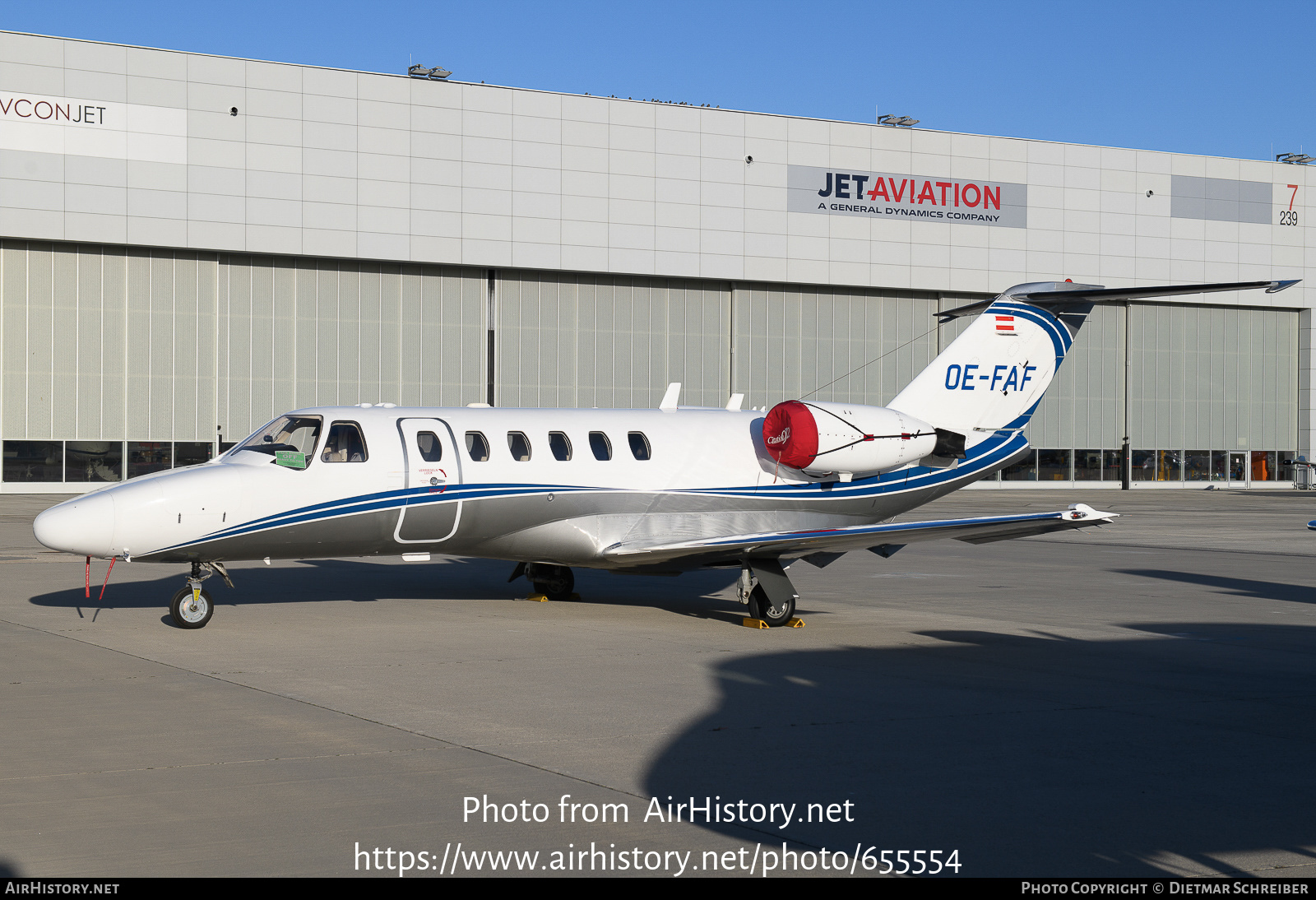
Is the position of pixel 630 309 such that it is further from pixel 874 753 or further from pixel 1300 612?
pixel 874 753

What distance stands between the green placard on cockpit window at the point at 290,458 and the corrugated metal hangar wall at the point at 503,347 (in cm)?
3407

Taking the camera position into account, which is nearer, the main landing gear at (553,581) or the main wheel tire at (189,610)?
the main wheel tire at (189,610)

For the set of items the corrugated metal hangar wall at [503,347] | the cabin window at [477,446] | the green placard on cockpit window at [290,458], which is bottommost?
the green placard on cockpit window at [290,458]

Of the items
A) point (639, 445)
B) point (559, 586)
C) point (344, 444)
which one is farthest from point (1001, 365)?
point (344, 444)

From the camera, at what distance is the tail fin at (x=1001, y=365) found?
17562 millimetres

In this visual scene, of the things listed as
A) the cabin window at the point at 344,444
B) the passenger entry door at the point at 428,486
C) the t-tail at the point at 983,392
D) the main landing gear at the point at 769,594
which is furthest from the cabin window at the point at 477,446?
the t-tail at the point at 983,392

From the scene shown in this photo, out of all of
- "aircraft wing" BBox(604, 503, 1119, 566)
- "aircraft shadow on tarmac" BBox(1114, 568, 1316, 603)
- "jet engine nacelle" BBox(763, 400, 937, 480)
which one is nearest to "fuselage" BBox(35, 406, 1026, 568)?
"jet engine nacelle" BBox(763, 400, 937, 480)

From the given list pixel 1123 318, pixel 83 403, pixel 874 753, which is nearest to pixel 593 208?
pixel 83 403

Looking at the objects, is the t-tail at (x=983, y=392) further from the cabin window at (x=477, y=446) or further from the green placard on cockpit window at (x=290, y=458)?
the green placard on cockpit window at (x=290, y=458)

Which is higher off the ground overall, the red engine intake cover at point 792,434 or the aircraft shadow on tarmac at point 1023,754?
the red engine intake cover at point 792,434

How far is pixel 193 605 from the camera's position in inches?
546

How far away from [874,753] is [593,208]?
45229mm

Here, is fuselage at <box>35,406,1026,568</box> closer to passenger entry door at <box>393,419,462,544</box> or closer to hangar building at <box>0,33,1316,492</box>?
passenger entry door at <box>393,419,462,544</box>

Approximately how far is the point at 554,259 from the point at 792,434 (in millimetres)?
36137
